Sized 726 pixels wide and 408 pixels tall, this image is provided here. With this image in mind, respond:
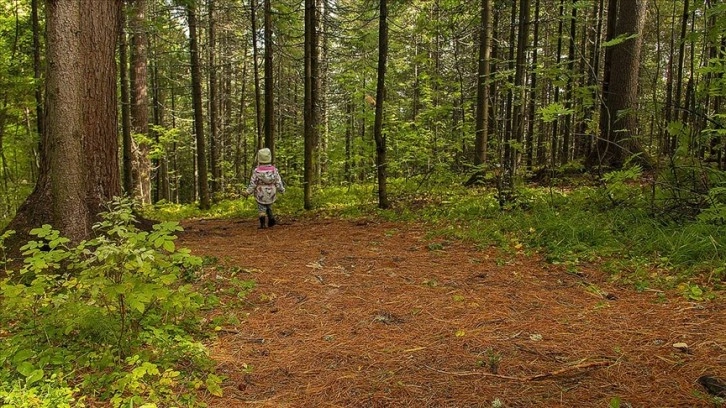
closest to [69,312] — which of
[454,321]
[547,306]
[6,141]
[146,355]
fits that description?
[146,355]

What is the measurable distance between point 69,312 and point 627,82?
10032 mm

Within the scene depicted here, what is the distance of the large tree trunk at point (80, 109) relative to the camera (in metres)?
4.24

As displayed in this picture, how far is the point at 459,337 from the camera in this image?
3.26 m

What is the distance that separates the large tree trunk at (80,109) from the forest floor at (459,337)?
62.0 inches

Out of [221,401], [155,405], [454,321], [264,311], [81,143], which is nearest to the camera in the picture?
[155,405]

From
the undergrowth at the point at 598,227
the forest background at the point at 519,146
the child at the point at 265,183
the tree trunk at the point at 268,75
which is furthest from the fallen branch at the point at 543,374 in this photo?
the tree trunk at the point at 268,75

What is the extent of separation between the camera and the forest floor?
2500 millimetres

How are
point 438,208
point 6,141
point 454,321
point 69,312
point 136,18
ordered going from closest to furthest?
point 69,312 < point 454,321 < point 438,208 < point 136,18 < point 6,141

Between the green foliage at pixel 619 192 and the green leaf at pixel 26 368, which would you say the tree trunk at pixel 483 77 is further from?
the green leaf at pixel 26 368

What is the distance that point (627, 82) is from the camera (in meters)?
8.79

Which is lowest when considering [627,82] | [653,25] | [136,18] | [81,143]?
[81,143]

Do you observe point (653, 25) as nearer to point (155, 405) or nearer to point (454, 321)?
point (454, 321)

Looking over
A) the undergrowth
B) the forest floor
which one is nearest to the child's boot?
the undergrowth

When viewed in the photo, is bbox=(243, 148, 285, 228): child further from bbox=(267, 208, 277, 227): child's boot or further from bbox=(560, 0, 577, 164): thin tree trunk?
bbox=(560, 0, 577, 164): thin tree trunk
